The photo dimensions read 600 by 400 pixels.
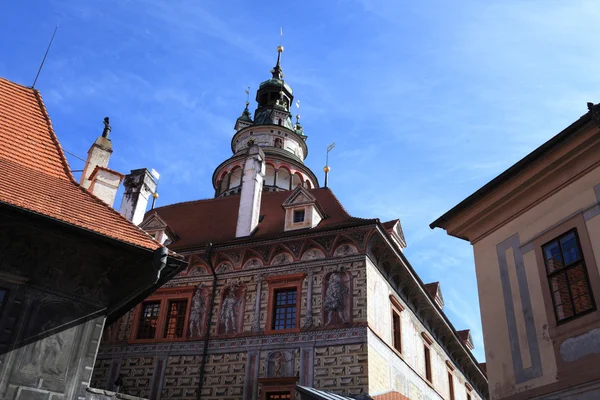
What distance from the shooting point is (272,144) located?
26.8 meters

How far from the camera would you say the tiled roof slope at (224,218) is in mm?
15747

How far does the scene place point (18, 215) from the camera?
7.23m

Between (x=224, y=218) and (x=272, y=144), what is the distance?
965 centimetres

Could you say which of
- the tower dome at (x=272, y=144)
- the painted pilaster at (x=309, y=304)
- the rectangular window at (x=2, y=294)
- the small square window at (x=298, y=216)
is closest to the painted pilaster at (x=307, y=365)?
the painted pilaster at (x=309, y=304)

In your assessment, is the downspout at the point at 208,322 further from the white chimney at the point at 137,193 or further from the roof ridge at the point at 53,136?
the roof ridge at the point at 53,136

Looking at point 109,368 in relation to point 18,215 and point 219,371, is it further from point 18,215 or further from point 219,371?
point 18,215

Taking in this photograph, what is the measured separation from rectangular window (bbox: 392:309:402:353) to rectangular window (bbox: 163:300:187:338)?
5.40 meters

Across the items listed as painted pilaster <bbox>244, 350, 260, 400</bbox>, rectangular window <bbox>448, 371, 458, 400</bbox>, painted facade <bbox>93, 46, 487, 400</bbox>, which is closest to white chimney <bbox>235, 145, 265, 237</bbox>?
painted facade <bbox>93, 46, 487, 400</bbox>

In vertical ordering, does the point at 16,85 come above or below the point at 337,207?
below

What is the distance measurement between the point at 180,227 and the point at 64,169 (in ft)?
29.4

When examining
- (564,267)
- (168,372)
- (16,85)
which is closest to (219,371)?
(168,372)

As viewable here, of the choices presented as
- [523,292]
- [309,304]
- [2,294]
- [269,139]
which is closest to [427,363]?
[309,304]

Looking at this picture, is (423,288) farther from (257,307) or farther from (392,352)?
(257,307)

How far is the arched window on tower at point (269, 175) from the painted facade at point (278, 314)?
6677 millimetres
